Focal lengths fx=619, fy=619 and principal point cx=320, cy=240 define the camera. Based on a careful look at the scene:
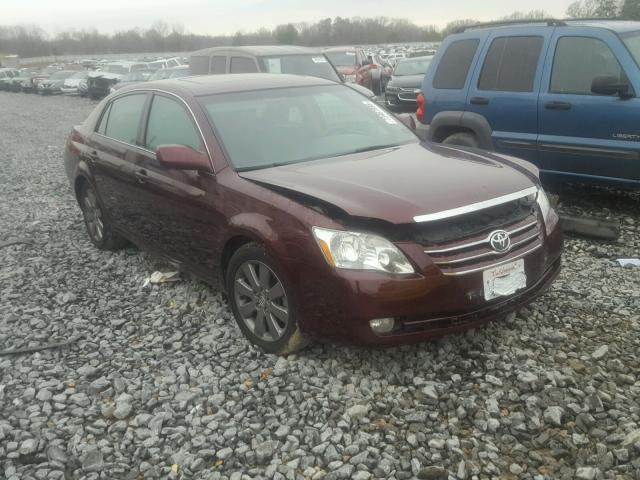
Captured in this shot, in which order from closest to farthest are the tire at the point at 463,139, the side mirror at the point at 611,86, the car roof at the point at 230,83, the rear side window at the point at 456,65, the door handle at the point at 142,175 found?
1. the car roof at the point at 230,83
2. the door handle at the point at 142,175
3. the side mirror at the point at 611,86
4. the tire at the point at 463,139
5. the rear side window at the point at 456,65

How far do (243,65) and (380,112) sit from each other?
265 inches

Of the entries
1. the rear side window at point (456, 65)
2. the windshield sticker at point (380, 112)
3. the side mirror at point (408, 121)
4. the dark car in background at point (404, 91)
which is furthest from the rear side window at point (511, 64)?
the dark car in background at point (404, 91)

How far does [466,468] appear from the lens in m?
2.74

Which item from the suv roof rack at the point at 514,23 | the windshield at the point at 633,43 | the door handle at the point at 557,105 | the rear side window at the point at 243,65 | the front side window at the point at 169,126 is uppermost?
the suv roof rack at the point at 514,23

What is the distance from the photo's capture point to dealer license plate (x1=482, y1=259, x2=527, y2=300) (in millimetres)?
3268

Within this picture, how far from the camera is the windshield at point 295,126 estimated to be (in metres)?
4.07

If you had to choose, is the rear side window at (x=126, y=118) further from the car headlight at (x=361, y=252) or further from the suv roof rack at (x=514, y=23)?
the suv roof rack at (x=514, y=23)

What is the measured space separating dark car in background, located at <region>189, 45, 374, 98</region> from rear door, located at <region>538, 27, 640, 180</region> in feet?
16.3

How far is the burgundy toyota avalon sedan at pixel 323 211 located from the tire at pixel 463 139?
7.12ft

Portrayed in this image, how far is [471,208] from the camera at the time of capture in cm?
327

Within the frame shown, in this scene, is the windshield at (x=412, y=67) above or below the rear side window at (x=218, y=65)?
below

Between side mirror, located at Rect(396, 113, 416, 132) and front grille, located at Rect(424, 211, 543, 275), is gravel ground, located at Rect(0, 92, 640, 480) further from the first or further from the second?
side mirror, located at Rect(396, 113, 416, 132)

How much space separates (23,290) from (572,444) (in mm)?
4293

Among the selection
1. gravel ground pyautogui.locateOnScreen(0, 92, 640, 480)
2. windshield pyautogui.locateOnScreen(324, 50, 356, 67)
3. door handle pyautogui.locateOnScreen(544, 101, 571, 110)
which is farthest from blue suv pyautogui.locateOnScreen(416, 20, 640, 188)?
windshield pyautogui.locateOnScreen(324, 50, 356, 67)
